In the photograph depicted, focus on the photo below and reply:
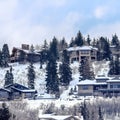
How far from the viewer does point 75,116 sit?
276ft

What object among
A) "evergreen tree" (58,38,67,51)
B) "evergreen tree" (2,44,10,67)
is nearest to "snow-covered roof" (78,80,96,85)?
"evergreen tree" (2,44,10,67)

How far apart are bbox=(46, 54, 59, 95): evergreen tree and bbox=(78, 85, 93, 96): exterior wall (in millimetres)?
3506

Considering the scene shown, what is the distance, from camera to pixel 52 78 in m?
102

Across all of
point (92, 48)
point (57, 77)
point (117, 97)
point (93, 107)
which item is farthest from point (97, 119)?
point (92, 48)

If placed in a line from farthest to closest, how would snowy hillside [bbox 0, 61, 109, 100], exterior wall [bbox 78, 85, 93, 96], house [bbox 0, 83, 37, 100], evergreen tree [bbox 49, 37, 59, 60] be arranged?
evergreen tree [bbox 49, 37, 59, 60] → snowy hillside [bbox 0, 61, 109, 100] → house [bbox 0, 83, 37, 100] → exterior wall [bbox 78, 85, 93, 96]

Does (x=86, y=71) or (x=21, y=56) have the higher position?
(x=21, y=56)

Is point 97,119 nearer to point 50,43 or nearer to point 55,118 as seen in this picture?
point 55,118

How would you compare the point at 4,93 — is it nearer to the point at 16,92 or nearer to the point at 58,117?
the point at 16,92

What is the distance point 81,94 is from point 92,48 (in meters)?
19.7

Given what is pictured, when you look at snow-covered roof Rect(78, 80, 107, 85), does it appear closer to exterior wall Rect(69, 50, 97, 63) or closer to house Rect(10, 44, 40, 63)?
exterior wall Rect(69, 50, 97, 63)

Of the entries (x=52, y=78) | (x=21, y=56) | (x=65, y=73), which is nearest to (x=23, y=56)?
(x=21, y=56)

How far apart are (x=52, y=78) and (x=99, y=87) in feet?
25.9

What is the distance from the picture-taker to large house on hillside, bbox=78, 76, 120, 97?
97.5 meters

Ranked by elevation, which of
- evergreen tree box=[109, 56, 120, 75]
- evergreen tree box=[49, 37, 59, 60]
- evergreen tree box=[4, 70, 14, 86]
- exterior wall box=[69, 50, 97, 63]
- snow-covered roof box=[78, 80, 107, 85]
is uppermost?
evergreen tree box=[49, 37, 59, 60]
